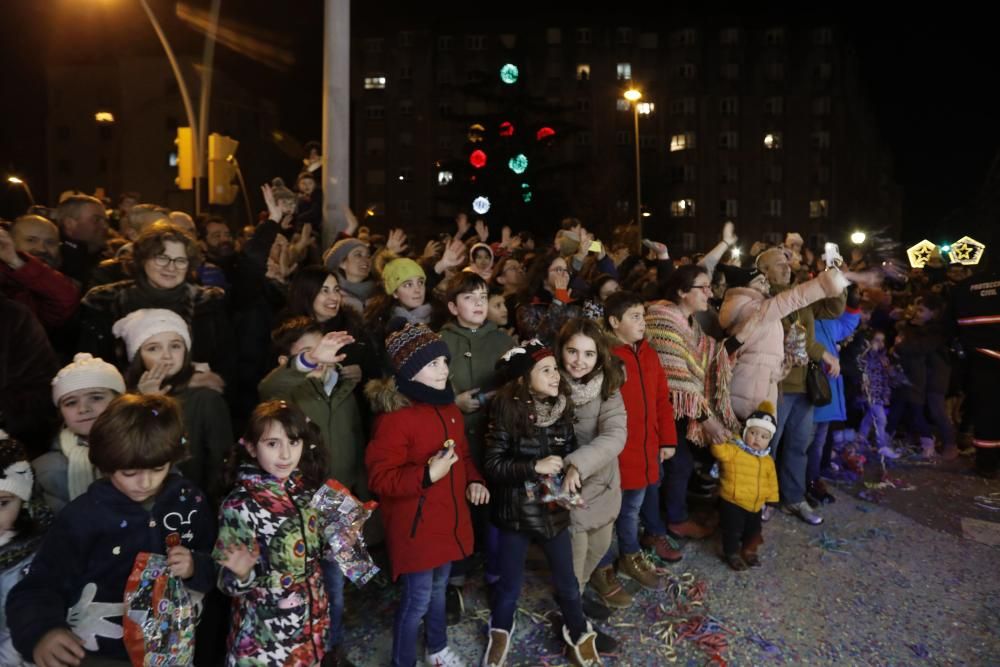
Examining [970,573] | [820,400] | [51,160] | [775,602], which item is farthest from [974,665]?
[51,160]

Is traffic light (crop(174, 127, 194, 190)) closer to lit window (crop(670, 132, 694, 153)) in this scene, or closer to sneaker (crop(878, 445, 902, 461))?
sneaker (crop(878, 445, 902, 461))

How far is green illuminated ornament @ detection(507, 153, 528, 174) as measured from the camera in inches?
564

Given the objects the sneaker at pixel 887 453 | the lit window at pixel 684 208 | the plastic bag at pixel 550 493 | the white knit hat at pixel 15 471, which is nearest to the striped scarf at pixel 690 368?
the plastic bag at pixel 550 493

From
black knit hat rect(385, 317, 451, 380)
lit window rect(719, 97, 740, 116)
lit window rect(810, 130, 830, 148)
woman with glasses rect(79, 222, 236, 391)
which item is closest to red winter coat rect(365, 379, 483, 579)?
black knit hat rect(385, 317, 451, 380)

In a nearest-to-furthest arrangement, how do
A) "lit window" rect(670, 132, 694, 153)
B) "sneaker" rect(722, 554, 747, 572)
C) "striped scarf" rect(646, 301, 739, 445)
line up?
"sneaker" rect(722, 554, 747, 572) → "striped scarf" rect(646, 301, 739, 445) → "lit window" rect(670, 132, 694, 153)

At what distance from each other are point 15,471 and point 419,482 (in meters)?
1.76

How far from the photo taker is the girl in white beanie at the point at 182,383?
11.3 ft

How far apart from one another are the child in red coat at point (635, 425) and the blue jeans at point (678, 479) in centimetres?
68

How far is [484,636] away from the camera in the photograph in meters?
4.23

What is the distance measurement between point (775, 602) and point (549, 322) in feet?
8.70

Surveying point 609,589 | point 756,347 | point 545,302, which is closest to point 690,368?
point 756,347

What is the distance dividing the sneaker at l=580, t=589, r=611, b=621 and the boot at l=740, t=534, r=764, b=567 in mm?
1449

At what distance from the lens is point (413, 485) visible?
348 cm

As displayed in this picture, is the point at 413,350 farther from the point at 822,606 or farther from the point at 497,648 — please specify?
the point at 822,606
